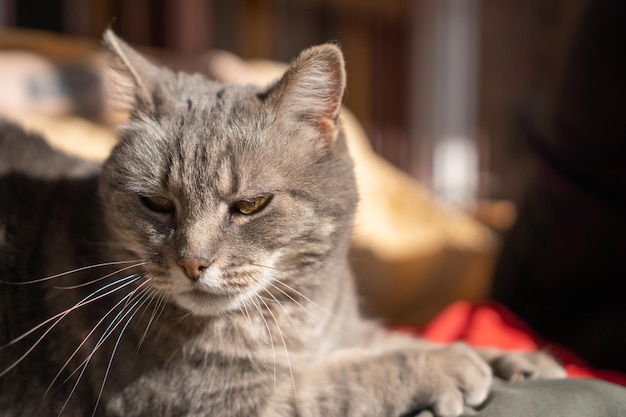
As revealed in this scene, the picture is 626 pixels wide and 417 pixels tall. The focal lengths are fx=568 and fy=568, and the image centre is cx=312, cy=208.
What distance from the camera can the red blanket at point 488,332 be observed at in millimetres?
1386

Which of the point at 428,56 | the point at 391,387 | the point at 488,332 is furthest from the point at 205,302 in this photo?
the point at 428,56

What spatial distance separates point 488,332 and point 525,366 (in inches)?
13.3

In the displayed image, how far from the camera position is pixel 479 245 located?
228 centimetres

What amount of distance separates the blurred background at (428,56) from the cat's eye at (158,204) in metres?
2.06

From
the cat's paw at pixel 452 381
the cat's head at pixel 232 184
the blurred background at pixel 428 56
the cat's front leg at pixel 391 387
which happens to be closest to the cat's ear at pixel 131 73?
the cat's head at pixel 232 184

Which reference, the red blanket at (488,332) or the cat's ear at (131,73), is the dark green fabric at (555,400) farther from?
the cat's ear at (131,73)

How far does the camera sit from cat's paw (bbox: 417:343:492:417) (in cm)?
100

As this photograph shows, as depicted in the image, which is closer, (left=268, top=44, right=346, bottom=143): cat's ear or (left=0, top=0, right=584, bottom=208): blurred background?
(left=268, top=44, right=346, bottom=143): cat's ear

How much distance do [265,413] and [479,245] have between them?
4.86 feet

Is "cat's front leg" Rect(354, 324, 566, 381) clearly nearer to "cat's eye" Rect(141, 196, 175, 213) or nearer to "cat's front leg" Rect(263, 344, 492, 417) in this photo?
"cat's front leg" Rect(263, 344, 492, 417)

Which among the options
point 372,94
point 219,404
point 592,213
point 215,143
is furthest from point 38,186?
point 372,94

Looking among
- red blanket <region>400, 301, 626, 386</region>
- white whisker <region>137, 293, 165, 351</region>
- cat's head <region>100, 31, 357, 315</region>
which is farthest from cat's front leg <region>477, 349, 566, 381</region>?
white whisker <region>137, 293, 165, 351</region>

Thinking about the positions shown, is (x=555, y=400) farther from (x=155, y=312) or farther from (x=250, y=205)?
(x=155, y=312)

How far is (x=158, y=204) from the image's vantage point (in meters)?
1.01
